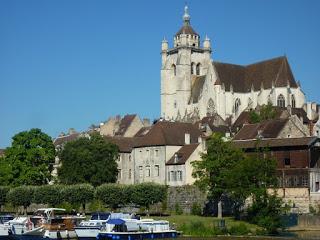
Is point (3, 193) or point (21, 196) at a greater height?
point (3, 193)

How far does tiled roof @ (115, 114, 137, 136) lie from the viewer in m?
135

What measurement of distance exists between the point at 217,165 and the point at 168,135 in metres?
21.8

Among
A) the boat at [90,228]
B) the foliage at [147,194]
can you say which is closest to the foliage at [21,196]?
the foliage at [147,194]

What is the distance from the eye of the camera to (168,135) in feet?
314

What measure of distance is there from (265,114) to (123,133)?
2900cm

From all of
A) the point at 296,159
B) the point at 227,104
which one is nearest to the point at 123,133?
the point at 227,104

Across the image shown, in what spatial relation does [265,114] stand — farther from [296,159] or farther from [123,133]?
[296,159]

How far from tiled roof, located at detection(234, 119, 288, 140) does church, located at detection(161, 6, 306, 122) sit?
151 ft

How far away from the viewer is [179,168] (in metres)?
90.1

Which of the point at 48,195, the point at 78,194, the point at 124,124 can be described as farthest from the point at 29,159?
the point at 124,124

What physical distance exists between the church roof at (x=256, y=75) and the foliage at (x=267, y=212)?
79.9 meters

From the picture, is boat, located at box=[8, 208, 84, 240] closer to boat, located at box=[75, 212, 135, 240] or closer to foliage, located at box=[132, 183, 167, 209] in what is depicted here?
boat, located at box=[75, 212, 135, 240]

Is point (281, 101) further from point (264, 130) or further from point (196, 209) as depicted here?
point (196, 209)

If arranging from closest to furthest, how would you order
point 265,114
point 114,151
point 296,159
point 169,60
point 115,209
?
point 296,159
point 115,209
point 114,151
point 265,114
point 169,60
